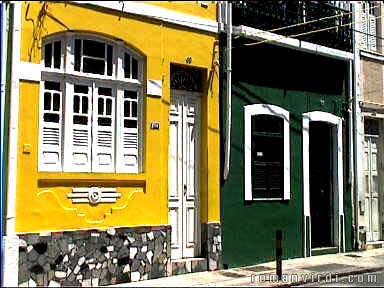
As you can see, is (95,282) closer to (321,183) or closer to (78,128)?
(78,128)

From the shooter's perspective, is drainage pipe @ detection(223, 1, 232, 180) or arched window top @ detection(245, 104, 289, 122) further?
arched window top @ detection(245, 104, 289, 122)

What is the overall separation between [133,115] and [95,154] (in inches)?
44.2

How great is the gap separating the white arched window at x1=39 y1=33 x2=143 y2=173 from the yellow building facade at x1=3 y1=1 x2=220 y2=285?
2 cm

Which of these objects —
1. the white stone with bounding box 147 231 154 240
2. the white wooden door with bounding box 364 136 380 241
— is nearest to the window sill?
the white stone with bounding box 147 231 154 240

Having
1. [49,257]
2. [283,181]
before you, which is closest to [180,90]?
[283,181]

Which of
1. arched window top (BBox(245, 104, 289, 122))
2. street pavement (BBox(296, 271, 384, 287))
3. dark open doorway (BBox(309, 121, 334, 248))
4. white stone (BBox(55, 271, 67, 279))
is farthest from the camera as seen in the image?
dark open doorway (BBox(309, 121, 334, 248))

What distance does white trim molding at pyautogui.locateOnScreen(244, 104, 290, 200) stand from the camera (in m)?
13.0

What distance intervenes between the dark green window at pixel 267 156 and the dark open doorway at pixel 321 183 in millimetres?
1381

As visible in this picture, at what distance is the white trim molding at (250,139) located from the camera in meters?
13.0

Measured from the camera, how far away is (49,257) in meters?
9.91

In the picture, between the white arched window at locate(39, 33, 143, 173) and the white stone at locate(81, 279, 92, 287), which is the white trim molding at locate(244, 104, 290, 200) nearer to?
the white arched window at locate(39, 33, 143, 173)

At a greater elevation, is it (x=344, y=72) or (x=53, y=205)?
(x=344, y=72)

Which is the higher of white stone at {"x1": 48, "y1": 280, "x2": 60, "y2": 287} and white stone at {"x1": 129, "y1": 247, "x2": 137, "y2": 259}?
white stone at {"x1": 129, "y1": 247, "x2": 137, "y2": 259}

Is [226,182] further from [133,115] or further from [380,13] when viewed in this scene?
[380,13]
